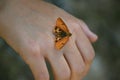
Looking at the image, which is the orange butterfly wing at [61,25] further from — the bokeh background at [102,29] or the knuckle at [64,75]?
the bokeh background at [102,29]

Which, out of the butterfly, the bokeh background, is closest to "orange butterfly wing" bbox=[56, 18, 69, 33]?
the butterfly

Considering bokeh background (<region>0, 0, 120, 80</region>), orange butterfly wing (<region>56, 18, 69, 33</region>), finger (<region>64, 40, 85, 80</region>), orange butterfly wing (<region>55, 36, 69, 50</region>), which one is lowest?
bokeh background (<region>0, 0, 120, 80</region>)

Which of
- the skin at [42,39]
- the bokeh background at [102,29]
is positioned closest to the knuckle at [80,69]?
the skin at [42,39]

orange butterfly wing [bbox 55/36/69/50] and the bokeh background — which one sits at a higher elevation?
orange butterfly wing [bbox 55/36/69/50]

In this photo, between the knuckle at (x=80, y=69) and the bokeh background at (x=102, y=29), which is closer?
the knuckle at (x=80, y=69)

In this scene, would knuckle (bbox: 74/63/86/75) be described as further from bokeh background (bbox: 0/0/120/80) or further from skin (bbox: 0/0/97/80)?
bokeh background (bbox: 0/0/120/80)

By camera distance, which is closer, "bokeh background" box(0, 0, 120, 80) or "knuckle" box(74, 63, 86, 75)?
"knuckle" box(74, 63, 86, 75)

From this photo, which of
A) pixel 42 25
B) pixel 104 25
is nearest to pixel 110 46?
pixel 104 25
